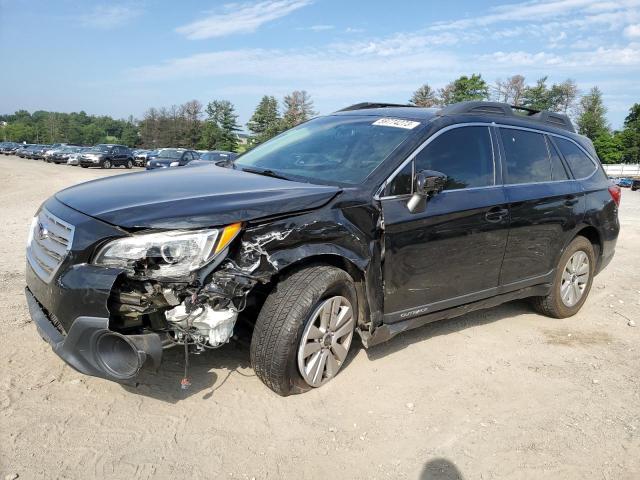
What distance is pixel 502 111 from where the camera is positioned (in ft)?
14.9

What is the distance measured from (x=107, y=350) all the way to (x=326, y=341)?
1328mm

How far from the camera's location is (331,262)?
3367 millimetres

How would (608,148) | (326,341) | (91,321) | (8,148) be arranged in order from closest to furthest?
(91,321)
(326,341)
(8,148)
(608,148)

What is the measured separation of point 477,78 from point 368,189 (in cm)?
7297

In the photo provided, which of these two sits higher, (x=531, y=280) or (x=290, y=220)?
(x=290, y=220)

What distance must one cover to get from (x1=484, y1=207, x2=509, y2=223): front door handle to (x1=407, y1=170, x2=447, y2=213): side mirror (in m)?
0.66

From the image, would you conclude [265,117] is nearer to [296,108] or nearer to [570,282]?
[296,108]

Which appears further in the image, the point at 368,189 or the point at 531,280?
the point at 531,280

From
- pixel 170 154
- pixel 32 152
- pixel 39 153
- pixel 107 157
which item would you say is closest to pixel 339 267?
pixel 170 154

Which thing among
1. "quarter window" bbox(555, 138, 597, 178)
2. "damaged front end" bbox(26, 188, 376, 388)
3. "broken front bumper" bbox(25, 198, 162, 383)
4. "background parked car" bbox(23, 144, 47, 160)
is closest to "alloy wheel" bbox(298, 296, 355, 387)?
"damaged front end" bbox(26, 188, 376, 388)

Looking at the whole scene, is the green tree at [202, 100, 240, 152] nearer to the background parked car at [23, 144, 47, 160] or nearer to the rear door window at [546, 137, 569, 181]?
the background parked car at [23, 144, 47, 160]

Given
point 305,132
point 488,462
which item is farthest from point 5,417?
point 305,132

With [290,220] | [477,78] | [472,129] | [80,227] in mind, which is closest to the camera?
[80,227]

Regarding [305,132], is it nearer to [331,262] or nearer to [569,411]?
[331,262]
